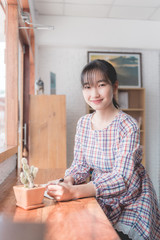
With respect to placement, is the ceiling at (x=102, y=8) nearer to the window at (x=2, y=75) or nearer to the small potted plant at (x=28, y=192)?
the window at (x=2, y=75)

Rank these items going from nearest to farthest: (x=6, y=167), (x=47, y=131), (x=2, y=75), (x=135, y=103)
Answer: (x=6, y=167) < (x=2, y=75) < (x=47, y=131) < (x=135, y=103)

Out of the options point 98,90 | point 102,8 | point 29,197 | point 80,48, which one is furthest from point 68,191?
point 80,48

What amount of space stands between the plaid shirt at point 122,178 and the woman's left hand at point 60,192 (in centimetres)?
13

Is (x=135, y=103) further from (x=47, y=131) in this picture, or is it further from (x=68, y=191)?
(x=68, y=191)

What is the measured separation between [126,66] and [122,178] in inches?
149

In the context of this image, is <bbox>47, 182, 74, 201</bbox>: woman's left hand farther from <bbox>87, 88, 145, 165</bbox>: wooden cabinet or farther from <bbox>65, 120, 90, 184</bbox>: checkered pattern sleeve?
<bbox>87, 88, 145, 165</bbox>: wooden cabinet

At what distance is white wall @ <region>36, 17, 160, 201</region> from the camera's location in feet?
14.2

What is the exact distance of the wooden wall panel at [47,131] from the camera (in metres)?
3.34

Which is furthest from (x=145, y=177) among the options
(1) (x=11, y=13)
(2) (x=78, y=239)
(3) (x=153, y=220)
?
(1) (x=11, y=13)

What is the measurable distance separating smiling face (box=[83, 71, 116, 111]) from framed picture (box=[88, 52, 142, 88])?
3368mm

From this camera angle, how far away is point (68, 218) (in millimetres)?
784

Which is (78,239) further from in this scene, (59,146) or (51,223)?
(59,146)

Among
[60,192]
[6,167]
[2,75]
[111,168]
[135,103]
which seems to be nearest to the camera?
[60,192]

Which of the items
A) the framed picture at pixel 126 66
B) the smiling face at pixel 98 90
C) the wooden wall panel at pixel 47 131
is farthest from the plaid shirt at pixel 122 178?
the framed picture at pixel 126 66
